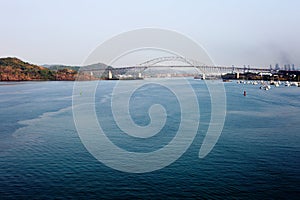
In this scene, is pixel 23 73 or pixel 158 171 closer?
pixel 158 171

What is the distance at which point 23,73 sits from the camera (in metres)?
52.3

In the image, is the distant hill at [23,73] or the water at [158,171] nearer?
the water at [158,171]

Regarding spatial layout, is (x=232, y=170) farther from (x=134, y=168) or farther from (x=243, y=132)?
(x=243, y=132)

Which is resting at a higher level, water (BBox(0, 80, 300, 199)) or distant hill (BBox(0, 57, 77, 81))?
distant hill (BBox(0, 57, 77, 81))

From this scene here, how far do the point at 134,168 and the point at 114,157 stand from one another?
76cm

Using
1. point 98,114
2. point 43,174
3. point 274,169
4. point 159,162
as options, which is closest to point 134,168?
point 159,162

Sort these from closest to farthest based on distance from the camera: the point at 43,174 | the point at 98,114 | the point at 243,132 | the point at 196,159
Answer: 1. the point at 43,174
2. the point at 196,159
3. the point at 243,132
4. the point at 98,114

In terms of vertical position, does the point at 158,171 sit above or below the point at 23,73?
below

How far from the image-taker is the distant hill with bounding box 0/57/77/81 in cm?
5053

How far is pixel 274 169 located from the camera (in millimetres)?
5188

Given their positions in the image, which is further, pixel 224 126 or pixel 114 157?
pixel 224 126

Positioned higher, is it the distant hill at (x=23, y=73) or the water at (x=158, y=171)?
the distant hill at (x=23, y=73)

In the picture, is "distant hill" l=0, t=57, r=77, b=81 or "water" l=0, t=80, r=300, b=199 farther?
"distant hill" l=0, t=57, r=77, b=81

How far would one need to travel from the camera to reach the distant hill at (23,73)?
166 ft
